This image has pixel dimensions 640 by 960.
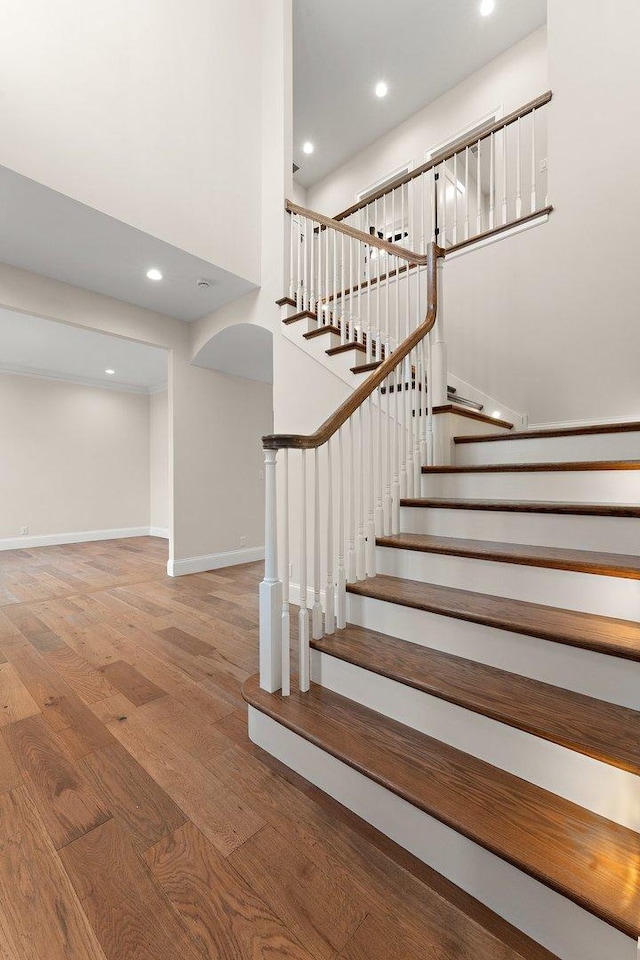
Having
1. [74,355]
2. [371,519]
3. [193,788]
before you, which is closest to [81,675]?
[193,788]

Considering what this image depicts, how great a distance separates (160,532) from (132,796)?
6384mm

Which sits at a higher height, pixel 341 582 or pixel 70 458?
pixel 70 458

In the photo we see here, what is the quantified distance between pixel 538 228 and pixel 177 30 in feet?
10.1

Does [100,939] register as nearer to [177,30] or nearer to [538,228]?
[538,228]

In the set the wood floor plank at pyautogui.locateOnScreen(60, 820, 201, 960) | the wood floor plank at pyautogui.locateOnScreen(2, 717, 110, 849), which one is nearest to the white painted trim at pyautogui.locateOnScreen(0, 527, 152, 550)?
the wood floor plank at pyautogui.locateOnScreen(2, 717, 110, 849)

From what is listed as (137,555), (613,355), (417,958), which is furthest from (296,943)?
(137,555)

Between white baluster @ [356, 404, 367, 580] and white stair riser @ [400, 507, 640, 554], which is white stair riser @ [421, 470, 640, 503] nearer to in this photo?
white stair riser @ [400, 507, 640, 554]

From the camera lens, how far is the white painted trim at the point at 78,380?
19.8ft

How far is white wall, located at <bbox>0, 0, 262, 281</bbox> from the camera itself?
2270 mm

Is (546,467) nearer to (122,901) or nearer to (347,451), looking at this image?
(347,451)

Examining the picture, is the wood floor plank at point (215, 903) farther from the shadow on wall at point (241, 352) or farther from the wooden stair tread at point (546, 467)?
the shadow on wall at point (241, 352)

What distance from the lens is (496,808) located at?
1.02 m

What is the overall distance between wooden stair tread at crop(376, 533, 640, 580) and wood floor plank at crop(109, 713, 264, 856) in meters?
1.14

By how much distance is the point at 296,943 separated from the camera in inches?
36.0
